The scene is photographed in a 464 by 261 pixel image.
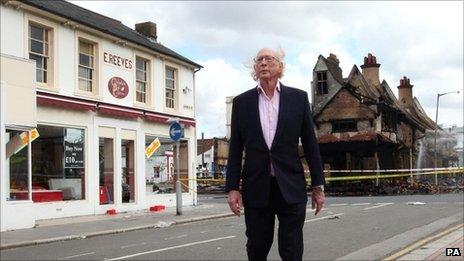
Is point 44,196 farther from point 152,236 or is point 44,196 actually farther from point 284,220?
point 284,220

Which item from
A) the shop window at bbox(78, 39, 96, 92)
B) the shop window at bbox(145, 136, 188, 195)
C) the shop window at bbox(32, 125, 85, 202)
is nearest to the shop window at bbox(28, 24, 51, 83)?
the shop window at bbox(78, 39, 96, 92)

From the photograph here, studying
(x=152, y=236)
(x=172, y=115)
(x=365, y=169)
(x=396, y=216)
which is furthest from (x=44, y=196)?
(x=365, y=169)

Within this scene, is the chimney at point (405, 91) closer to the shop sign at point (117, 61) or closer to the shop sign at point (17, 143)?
the shop sign at point (117, 61)

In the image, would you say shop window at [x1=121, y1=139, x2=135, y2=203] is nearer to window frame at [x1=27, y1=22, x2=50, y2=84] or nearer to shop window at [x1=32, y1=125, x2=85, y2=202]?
shop window at [x1=32, y1=125, x2=85, y2=202]

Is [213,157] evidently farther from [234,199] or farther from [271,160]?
[271,160]

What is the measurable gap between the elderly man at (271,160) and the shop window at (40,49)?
14.8 m

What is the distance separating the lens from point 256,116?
4.41 meters

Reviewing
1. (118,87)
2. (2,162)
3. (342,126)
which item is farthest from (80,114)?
(342,126)

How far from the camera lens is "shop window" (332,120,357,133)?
38.6 meters

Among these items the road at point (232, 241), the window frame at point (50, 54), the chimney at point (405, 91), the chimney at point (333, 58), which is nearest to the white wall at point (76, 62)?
the window frame at point (50, 54)

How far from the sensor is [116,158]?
21.5 meters

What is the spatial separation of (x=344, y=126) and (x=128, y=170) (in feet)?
66.0

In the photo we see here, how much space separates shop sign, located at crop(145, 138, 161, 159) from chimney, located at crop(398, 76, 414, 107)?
3587cm

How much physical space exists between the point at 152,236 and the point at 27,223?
4.16 metres
